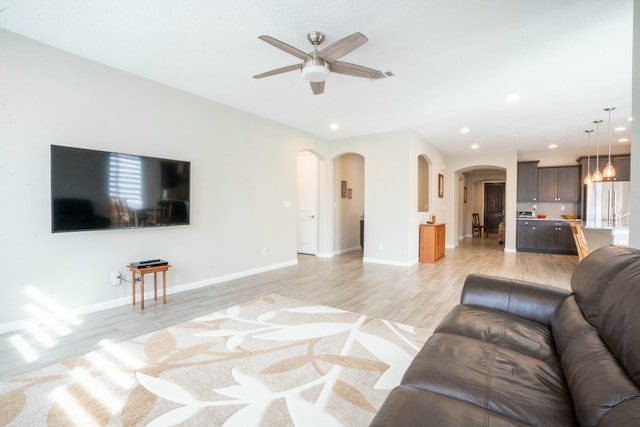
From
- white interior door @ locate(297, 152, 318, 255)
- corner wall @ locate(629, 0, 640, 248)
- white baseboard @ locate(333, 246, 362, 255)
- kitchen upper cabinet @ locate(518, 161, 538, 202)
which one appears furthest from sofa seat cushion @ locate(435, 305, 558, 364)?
kitchen upper cabinet @ locate(518, 161, 538, 202)

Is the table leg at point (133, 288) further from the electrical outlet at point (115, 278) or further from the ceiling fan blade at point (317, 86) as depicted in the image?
the ceiling fan blade at point (317, 86)

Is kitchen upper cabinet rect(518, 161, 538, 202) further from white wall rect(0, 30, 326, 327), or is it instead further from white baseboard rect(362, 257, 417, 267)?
white wall rect(0, 30, 326, 327)

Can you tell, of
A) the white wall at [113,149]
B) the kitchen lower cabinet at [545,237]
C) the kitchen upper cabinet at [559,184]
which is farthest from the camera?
the kitchen upper cabinet at [559,184]

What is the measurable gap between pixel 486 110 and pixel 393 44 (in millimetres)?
2741

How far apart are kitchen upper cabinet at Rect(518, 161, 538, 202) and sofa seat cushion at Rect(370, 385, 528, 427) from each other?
8.86 m

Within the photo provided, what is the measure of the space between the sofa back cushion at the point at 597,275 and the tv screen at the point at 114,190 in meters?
4.08

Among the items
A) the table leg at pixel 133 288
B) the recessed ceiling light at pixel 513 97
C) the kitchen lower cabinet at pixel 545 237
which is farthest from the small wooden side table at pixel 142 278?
the kitchen lower cabinet at pixel 545 237

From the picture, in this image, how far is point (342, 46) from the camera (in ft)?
7.72

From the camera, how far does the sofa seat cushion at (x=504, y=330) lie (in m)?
1.58

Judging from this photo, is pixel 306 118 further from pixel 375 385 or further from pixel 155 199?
pixel 375 385

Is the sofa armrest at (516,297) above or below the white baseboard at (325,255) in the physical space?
above

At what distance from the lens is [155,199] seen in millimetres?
3654

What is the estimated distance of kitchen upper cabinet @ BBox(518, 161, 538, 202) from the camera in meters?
8.08

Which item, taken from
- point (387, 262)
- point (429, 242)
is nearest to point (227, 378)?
point (387, 262)
